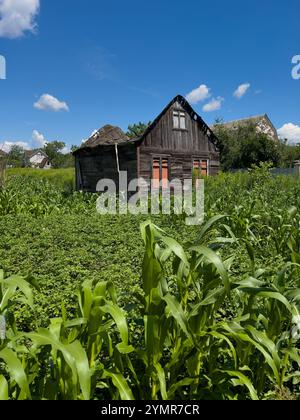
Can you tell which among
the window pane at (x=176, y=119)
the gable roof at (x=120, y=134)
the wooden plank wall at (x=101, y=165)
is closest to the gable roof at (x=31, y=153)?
the wooden plank wall at (x=101, y=165)

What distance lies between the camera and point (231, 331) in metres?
1.55

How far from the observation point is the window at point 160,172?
16.0 metres

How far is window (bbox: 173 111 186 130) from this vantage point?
54.9 ft

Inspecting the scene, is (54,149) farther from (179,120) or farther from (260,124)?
(179,120)

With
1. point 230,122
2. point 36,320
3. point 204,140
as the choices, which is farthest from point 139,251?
point 230,122

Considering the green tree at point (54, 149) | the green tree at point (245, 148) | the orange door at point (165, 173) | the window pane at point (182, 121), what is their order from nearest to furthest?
the orange door at point (165, 173) < the window pane at point (182, 121) < the green tree at point (245, 148) < the green tree at point (54, 149)

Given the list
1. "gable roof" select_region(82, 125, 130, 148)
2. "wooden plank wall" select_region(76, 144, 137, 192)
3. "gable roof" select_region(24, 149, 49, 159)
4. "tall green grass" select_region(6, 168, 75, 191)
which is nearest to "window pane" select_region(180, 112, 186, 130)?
"gable roof" select_region(82, 125, 130, 148)

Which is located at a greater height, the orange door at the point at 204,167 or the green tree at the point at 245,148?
the green tree at the point at 245,148

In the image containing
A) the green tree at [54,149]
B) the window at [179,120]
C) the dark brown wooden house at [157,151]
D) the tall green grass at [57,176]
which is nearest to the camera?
the dark brown wooden house at [157,151]

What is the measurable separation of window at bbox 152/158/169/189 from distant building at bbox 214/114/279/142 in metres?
18.7

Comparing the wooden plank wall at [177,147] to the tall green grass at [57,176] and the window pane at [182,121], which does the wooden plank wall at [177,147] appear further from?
the tall green grass at [57,176]

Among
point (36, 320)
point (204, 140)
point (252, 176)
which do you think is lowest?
point (36, 320)
